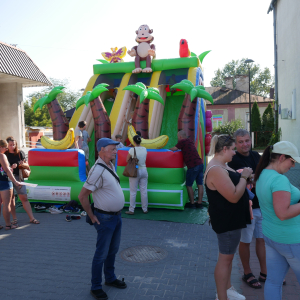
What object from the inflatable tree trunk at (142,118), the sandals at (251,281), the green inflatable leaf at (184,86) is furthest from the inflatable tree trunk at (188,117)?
the sandals at (251,281)

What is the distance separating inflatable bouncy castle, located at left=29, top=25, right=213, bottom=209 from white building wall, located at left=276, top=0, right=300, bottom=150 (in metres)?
6.22

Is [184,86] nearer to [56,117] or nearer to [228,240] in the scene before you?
[56,117]

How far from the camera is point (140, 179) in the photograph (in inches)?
259

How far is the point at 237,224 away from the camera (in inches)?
110

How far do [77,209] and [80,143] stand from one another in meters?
2.04

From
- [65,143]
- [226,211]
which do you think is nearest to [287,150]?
[226,211]

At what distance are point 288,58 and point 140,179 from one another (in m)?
13.6

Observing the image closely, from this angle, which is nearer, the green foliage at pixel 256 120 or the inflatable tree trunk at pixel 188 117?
the inflatable tree trunk at pixel 188 117

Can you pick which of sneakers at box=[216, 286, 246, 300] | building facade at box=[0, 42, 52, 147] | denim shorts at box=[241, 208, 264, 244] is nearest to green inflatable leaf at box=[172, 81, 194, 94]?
denim shorts at box=[241, 208, 264, 244]

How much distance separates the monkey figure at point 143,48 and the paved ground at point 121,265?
592 centimetres

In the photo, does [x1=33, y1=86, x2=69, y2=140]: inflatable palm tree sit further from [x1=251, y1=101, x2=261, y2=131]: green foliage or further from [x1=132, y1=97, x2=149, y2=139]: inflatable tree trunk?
[x1=251, y1=101, x2=261, y2=131]: green foliage

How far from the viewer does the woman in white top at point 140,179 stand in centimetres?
642

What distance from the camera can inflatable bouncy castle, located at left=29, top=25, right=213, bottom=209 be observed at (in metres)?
6.86

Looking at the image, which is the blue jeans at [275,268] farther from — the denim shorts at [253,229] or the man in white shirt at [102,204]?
the man in white shirt at [102,204]
